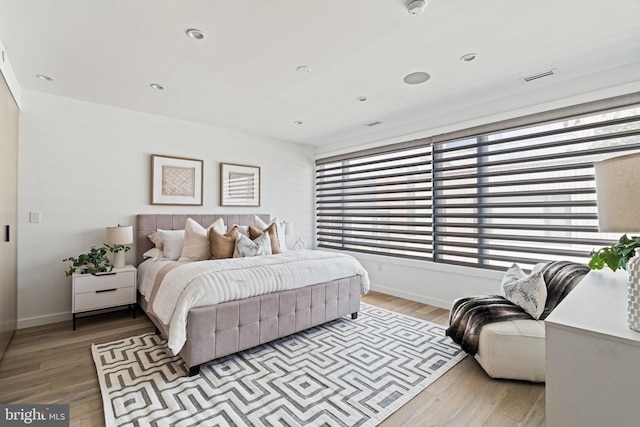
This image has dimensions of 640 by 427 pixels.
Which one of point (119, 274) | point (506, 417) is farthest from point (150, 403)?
point (506, 417)

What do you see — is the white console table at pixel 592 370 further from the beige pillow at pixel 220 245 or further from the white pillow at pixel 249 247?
the beige pillow at pixel 220 245

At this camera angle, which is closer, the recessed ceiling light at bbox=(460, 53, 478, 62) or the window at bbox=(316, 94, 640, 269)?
the recessed ceiling light at bbox=(460, 53, 478, 62)

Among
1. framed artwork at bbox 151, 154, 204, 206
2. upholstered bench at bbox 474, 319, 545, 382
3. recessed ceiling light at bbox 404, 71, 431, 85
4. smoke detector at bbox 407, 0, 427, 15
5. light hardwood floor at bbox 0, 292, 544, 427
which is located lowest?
light hardwood floor at bbox 0, 292, 544, 427

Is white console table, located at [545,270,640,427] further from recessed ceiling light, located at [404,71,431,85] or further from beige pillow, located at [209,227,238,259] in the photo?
beige pillow, located at [209,227,238,259]

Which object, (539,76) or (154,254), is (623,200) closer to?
(539,76)

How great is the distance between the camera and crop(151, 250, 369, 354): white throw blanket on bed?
2232mm

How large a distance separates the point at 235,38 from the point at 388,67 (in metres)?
1.33

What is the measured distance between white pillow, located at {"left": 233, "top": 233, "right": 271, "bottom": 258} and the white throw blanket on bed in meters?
0.43

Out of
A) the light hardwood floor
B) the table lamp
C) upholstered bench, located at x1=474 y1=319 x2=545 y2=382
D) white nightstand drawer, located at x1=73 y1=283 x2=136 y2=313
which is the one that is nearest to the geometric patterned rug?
the light hardwood floor

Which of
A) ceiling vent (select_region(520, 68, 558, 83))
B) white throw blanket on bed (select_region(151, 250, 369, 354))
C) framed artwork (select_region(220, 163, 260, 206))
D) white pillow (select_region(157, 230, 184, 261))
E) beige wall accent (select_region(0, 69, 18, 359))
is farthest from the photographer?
framed artwork (select_region(220, 163, 260, 206))

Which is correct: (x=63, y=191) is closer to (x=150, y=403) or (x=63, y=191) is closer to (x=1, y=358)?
(x=1, y=358)

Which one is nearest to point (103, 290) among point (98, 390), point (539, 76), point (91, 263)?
point (91, 263)

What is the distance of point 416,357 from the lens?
254 centimetres

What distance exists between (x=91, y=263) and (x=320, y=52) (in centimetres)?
330
